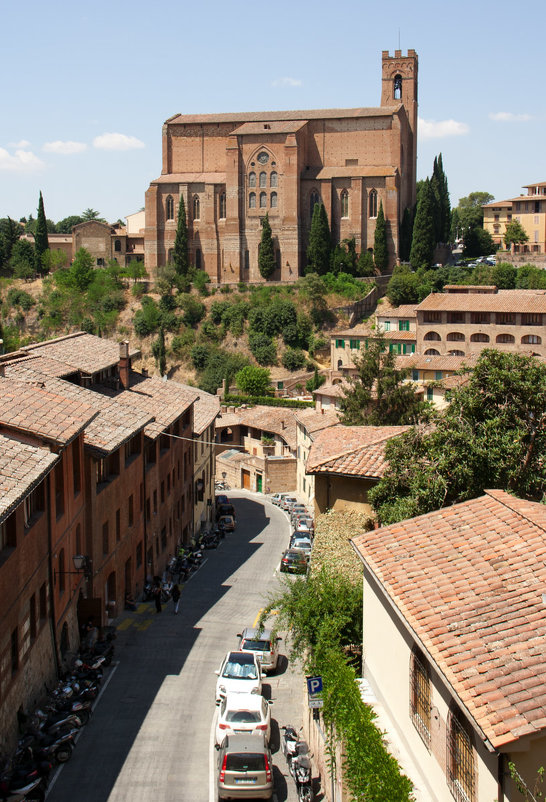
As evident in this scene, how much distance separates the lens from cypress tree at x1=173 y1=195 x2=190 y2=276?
95.2 metres

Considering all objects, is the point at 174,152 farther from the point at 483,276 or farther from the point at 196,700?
the point at 196,700

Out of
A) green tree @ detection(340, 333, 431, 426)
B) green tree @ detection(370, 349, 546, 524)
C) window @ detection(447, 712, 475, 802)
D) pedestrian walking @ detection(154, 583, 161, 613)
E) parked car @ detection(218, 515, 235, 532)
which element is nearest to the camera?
window @ detection(447, 712, 475, 802)

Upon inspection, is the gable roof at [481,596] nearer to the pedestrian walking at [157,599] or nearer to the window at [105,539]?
the window at [105,539]

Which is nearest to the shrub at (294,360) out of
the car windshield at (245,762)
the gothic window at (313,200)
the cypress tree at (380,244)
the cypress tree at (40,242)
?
the cypress tree at (380,244)

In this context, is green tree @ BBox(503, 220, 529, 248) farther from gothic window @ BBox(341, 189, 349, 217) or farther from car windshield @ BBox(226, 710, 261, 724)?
car windshield @ BBox(226, 710, 261, 724)

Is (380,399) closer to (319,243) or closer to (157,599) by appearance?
(157,599)

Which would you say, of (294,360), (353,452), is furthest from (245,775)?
(294,360)

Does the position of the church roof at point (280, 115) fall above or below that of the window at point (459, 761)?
above

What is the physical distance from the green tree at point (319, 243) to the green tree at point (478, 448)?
236 feet

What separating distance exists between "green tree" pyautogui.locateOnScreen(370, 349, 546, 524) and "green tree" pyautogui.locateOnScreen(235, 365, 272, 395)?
62.0m

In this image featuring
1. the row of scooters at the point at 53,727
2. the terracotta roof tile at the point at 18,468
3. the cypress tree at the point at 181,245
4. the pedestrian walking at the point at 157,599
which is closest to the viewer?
the terracotta roof tile at the point at 18,468

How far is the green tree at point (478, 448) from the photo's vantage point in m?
20.7

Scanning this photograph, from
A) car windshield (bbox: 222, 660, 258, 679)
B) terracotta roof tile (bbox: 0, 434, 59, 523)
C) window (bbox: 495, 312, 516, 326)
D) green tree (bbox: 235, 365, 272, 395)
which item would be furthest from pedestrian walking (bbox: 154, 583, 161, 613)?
green tree (bbox: 235, 365, 272, 395)

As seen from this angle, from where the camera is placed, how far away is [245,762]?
18938mm
